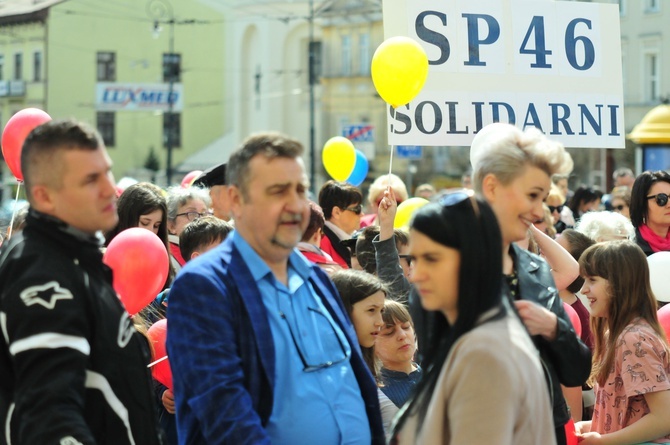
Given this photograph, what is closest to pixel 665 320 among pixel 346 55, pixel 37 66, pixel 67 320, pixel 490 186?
pixel 490 186

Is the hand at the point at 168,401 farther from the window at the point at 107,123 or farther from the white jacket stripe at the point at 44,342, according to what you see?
the window at the point at 107,123

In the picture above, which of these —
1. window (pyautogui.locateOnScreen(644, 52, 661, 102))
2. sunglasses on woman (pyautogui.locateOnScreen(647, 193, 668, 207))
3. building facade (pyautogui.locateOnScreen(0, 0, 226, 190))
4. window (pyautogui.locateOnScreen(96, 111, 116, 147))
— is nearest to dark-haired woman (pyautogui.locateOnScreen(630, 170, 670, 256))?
sunglasses on woman (pyautogui.locateOnScreen(647, 193, 668, 207))

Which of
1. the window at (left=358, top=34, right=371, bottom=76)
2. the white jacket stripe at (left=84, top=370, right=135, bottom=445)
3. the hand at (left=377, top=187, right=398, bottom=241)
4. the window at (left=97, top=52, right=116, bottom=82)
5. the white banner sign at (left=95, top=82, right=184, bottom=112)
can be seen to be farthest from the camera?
the window at (left=97, top=52, right=116, bottom=82)

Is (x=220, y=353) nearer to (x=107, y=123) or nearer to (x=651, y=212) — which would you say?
(x=651, y=212)

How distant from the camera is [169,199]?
7531mm

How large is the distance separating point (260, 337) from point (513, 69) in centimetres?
409

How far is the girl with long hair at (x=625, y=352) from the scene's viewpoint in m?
4.66

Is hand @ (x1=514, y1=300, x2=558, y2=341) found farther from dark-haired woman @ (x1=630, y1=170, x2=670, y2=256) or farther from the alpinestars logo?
dark-haired woman @ (x1=630, y1=170, x2=670, y2=256)

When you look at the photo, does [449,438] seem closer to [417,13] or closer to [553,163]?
[553,163]

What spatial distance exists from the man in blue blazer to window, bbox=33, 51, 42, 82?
52497 millimetres

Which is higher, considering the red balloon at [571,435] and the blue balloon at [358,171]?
the blue balloon at [358,171]

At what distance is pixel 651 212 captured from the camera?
24.0 feet

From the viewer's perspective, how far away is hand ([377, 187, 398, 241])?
234 inches

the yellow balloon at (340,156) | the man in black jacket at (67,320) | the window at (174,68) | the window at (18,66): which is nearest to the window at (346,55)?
the window at (174,68)
